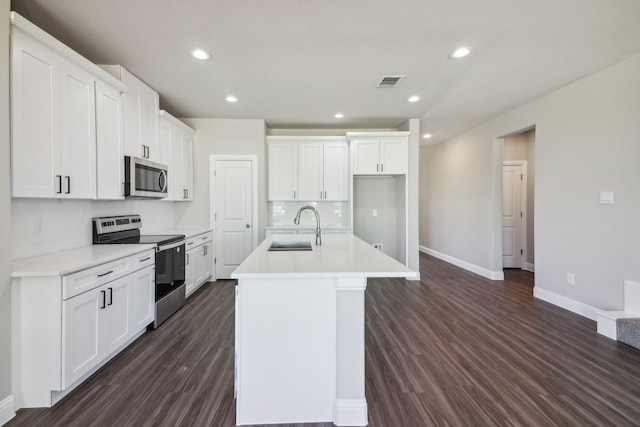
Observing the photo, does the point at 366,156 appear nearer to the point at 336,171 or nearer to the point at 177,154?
the point at 336,171

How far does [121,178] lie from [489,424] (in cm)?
360

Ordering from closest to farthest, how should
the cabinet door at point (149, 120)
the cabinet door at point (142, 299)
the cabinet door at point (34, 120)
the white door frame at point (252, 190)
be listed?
the cabinet door at point (34, 120) → the cabinet door at point (142, 299) → the cabinet door at point (149, 120) → the white door frame at point (252, 190)

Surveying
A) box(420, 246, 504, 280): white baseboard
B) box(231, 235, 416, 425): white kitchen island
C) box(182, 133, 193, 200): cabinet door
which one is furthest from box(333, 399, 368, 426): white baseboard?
box(420, 246, 504, 280): white baseboard

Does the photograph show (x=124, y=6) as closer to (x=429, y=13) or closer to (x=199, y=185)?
(x=429, y=13)

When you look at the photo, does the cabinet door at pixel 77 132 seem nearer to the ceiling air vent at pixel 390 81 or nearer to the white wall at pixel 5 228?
the white wall at pixel 5 228

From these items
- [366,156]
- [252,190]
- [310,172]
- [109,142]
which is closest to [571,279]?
[366,156]

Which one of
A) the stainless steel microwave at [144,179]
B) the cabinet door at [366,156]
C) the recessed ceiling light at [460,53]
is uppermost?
the recessed ceiling light at [460,53]

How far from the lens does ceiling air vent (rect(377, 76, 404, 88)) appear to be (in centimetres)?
316

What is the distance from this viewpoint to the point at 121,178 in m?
2.83

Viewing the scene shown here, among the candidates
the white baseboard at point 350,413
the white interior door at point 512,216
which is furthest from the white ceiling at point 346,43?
the white baseboard at point 350,413

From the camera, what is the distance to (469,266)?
18.0 feet

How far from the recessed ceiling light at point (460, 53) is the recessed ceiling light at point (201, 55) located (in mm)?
2340

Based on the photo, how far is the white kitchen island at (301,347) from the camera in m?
1.65

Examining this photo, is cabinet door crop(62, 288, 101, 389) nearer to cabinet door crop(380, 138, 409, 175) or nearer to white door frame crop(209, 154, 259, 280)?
white door frame crop(209, 154, 259, 280)
